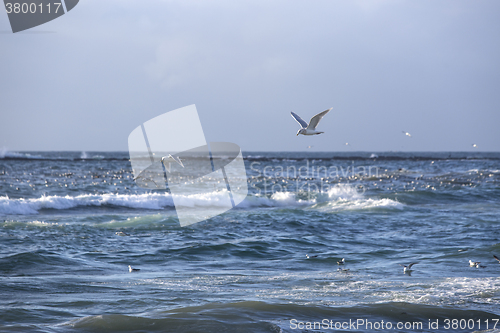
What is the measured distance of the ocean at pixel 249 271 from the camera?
19.4 feet

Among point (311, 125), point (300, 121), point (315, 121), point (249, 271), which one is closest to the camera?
point (249, 271)

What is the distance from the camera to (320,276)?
27.3 ft

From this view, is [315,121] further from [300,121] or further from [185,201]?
[185,201]

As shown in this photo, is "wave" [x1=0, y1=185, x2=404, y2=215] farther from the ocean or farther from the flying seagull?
the flying seagull

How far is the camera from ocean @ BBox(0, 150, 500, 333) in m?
5.91

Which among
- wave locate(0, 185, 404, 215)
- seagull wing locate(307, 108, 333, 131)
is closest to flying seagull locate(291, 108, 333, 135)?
seagull wing locate(307, 108, 333, 131)

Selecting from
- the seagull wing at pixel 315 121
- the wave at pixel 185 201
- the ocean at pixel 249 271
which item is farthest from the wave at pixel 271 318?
the wave at pixel 185 201

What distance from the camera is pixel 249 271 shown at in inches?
344

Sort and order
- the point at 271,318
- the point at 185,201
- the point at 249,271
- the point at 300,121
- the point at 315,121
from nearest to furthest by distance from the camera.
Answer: the point at 271,318, the point at 249,271, the point at 315,121, the point at 300,121, the point at 185,201

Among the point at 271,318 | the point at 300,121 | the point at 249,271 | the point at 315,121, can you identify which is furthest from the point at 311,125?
the point at 271,318

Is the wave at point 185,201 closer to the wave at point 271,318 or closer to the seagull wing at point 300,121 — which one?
the seagull wing at point 300,121

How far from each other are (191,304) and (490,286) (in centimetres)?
497

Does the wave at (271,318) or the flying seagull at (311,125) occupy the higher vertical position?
the flying seagull at (311,125)

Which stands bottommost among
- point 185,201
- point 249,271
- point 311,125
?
point 249,271
